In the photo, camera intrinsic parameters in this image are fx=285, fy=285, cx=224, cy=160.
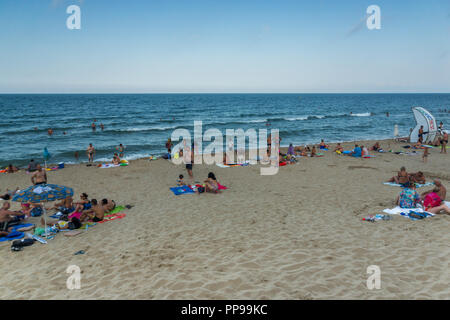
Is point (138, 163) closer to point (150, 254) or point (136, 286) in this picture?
point (150, 254)

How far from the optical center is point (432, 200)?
8586 millimetres

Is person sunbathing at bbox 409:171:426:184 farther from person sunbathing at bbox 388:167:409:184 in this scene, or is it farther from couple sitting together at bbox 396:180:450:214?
couple sitting together at bbox 396:180:450:214

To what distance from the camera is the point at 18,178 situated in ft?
50.4

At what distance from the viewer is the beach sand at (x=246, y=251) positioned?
5.09 m

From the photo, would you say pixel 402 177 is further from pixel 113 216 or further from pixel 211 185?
pixel 113 216

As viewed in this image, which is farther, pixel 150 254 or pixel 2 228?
pixel 2 228

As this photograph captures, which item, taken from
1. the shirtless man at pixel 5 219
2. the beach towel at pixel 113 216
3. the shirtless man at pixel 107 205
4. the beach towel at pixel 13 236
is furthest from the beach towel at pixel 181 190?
the shirtless man at pixel 5 219

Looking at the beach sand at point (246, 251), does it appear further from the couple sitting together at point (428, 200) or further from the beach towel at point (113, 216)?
the couple sitting together at point (428, 200)

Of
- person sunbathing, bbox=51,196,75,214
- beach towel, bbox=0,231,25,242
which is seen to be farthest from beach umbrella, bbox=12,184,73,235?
person sunbathing, bbox=51,196,75,214

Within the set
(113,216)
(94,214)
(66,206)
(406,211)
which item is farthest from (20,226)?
(406,211)

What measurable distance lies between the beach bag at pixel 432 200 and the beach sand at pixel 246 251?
1.93 ft
